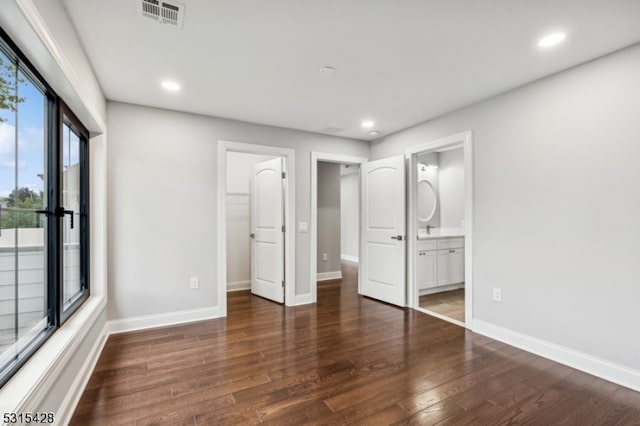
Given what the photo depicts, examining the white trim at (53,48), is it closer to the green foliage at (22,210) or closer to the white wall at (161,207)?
the green foliage at (22,210)

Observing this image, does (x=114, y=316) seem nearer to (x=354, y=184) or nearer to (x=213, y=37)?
(x=213, y=37)

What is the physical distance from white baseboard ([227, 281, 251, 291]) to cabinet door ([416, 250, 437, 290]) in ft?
9.04

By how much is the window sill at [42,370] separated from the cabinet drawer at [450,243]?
432cm

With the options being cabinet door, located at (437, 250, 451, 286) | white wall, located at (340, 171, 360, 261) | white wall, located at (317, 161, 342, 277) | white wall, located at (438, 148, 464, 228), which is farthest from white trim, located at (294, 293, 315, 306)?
white wall, located at (340, 171, 360, 261)

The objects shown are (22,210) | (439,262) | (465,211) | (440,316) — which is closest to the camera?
(22,210)

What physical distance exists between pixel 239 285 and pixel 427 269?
298 centimetres

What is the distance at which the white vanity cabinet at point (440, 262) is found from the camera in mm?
4504

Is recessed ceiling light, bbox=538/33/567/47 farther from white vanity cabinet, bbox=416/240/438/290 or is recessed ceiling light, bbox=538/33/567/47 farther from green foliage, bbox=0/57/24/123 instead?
green foliage, bbox=0/57/24/123

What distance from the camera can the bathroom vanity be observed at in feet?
14.8

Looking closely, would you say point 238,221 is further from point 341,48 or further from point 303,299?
point 341,48

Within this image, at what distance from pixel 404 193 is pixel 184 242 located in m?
2.79

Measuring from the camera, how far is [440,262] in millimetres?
4691

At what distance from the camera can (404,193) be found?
4.09 meters

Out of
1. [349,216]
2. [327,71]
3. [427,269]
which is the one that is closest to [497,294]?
[427,269]
